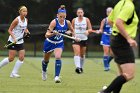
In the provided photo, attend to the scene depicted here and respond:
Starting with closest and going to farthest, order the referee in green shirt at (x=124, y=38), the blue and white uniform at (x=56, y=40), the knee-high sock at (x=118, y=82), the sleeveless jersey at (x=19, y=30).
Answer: the referee in green shirt at (x=124, y=38) < the knee-high sock at (x=118, y=82) < the blue and white uniform at (x=56, y=40) < the sleeveless jersey at (x=19, y=30)

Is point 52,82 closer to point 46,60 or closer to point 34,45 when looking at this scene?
point 46,60

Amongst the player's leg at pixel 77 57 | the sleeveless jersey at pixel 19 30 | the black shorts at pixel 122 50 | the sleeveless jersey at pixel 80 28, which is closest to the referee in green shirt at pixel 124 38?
the black shorts at pixel 122 50

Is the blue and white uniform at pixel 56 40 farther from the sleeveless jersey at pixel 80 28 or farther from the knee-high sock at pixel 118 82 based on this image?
the knee-high sock at pixel 118 82

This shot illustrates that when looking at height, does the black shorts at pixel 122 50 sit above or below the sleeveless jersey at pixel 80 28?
above

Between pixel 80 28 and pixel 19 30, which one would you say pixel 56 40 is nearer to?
pixel 19 30

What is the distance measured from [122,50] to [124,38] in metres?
0.21

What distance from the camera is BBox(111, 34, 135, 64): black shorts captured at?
9906 millimetres

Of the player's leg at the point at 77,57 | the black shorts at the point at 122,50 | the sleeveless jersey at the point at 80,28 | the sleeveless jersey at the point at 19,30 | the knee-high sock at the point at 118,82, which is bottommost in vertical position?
the player's leg at the point at 77,57

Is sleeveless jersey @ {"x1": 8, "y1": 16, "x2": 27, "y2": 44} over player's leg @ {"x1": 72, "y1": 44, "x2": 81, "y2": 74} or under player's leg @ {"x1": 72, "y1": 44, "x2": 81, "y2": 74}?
over

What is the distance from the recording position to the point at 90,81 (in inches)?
600

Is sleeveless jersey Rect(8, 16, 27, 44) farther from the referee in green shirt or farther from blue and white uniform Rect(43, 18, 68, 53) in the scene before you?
the referee in green shirt

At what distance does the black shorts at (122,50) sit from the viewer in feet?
32.5

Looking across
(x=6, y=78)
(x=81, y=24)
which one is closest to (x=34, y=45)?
(x=81, y=24)

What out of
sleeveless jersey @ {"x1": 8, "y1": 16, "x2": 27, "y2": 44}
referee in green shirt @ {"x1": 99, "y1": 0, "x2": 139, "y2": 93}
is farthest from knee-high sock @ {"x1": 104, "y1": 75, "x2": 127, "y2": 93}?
sleeveless jersey @ {"x1": 8, "y1": 16, "x2": 27, "y2": 44}
